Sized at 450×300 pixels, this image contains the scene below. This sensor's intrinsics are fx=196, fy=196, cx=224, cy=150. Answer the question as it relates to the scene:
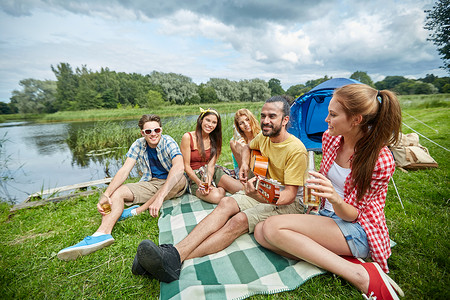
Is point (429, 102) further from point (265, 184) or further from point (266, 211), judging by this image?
point (265, 184)

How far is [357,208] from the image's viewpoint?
1599 mm

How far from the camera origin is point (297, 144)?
2049mm

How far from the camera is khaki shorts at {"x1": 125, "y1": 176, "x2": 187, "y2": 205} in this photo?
9.77 ft

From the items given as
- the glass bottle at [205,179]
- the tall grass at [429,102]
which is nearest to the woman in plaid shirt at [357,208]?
the glass bottle at [205,179]

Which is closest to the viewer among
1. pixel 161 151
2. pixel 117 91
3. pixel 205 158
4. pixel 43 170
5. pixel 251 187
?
pixel 251 187

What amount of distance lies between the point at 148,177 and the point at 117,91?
4527 cm

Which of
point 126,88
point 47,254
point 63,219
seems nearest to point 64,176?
point 63,219

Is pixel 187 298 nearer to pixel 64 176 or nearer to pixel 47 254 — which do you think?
pixel 47 254

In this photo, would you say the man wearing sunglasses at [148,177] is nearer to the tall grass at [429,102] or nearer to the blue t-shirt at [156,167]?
the blue t-shirt at [156,167]

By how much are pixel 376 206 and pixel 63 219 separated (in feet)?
13.2

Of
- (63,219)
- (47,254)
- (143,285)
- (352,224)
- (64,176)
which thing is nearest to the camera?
(352,224)

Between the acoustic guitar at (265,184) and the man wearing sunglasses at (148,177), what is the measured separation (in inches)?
49.3

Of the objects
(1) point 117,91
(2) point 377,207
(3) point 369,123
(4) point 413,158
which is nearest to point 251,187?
(2) point 377,207

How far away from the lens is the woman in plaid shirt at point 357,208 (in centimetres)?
144
